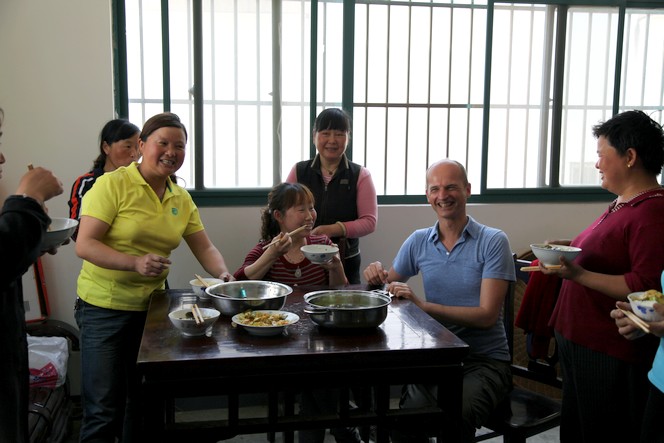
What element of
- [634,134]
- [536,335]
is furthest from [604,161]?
[536,335]

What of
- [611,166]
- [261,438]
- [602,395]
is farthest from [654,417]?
[261,438]

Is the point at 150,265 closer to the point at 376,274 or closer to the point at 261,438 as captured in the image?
the point at 376,274

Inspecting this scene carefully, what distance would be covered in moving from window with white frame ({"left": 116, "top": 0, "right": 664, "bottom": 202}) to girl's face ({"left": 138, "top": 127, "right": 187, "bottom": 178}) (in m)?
1.09

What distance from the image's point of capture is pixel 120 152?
273 cm

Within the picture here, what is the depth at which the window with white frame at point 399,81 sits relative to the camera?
10.6 feet

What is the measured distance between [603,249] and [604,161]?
30 cm

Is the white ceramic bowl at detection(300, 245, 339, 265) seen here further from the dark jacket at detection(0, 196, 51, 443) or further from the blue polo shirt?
the dark jacket at detection(0, 196, 51, 443)

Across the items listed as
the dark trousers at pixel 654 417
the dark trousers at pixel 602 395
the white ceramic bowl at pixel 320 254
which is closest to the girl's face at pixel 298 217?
the white ceramic bowl at pixel 320 254

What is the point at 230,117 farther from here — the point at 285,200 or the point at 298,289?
the point at 298,289

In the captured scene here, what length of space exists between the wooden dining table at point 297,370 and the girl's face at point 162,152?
645 mm

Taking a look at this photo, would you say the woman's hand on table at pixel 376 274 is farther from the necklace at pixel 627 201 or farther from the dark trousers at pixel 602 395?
the necklace at pixel 627 201

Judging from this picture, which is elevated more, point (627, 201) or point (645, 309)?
point (627, 201)

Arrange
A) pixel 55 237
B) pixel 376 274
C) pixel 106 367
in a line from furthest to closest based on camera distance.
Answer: pixel 376 274 → pixel 106 367 → pixel 55 237

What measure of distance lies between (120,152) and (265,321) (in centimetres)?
145
